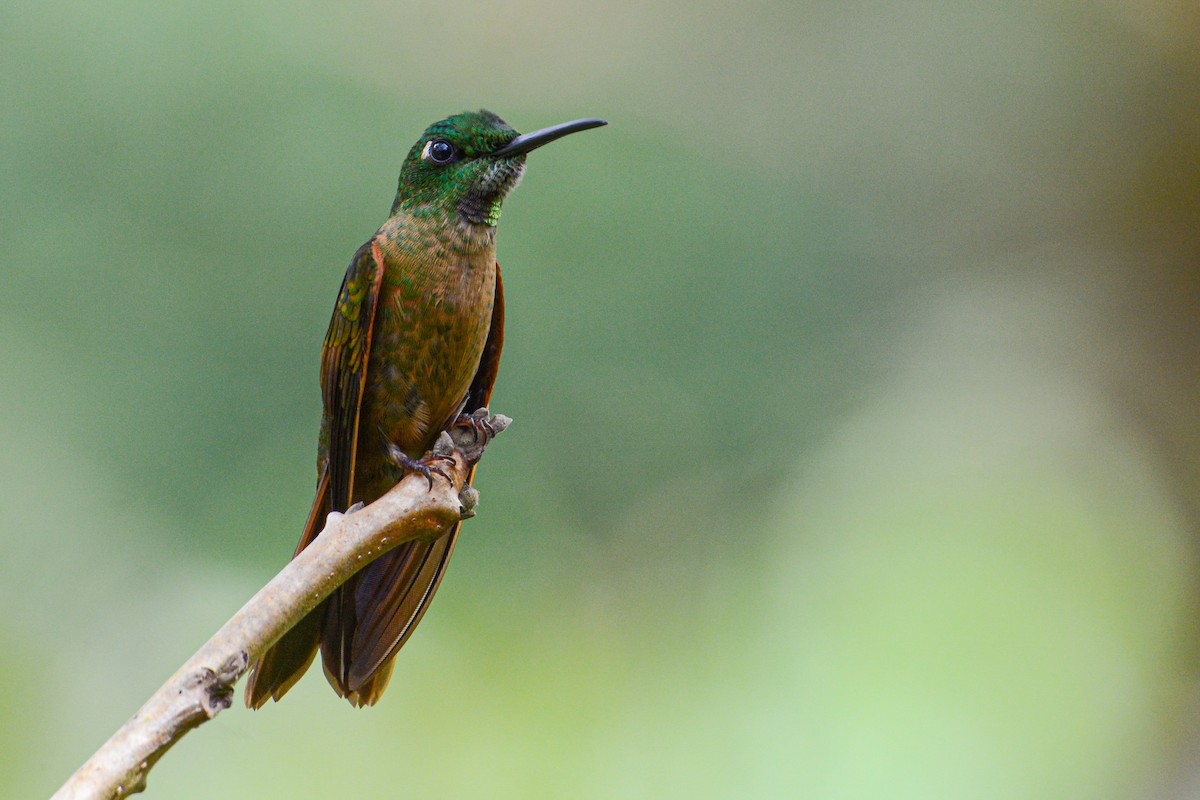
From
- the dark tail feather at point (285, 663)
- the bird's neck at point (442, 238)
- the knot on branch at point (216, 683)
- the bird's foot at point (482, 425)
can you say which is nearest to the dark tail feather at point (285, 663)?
the dark tail feather at point (285, 663)

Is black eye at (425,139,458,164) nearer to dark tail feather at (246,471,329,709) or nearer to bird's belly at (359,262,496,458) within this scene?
bird's belly at (359,262,496,458)

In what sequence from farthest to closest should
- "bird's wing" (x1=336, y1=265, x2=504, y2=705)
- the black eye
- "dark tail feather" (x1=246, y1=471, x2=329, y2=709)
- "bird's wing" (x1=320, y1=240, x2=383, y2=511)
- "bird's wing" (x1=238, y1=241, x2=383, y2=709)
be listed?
the black eye
"bird's wing" (x1=320, y1=240, x2=383, y2=511)
"bird's wing" (x1=238, y1=241, x2=383, y2=709)
"bird's wing" (x1=336, y1=265, x2=504, y2=705)
"dark tail feather" (x1=246, y1=471, x2=329, y2=709)

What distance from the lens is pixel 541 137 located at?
7.11 feet

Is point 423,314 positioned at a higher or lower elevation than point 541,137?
lower

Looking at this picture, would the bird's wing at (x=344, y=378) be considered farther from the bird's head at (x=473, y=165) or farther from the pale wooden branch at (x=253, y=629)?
the pale wooden branch at (x=253, y=629)

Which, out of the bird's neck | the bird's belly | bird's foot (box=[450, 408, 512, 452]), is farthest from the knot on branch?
the bird's neck

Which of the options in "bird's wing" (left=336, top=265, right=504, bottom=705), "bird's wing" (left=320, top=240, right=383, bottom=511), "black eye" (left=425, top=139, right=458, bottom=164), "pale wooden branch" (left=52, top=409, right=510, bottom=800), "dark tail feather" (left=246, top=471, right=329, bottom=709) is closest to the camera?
"pale wooden branch" (left=52, top=409, right=510, bottom=800)

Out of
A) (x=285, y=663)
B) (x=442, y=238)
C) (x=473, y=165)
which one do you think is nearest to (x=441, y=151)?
(x=473, y=165)

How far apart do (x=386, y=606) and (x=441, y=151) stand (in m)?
1.07

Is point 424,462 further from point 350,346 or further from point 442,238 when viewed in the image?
point 442,238

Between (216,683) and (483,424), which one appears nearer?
Result: (216,683)

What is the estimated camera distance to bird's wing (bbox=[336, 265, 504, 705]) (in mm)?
1990

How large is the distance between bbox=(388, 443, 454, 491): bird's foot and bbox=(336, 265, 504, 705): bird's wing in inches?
3.1

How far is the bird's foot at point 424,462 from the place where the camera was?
1.91 metres
